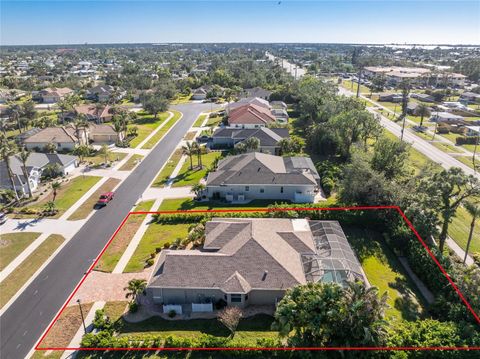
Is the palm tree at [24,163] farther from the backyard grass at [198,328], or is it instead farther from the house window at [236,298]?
the house window at [236,298]

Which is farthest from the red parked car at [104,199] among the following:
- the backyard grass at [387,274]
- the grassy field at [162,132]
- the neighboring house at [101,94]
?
the neighboring house at [101,94]

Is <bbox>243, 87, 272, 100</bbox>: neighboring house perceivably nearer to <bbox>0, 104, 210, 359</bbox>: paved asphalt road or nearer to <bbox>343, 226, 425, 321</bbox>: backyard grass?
<bbox>0, 104, 210, 359</bbox>: paved asphalt road

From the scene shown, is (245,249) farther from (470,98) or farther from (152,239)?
(470,98)

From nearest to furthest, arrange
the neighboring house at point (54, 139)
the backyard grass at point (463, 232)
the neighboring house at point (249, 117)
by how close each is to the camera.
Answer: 1. the backyard grass at point (463, 232)
2. the neighboring house at point (54, 139)
3. the neighboring house at point (249, 117)

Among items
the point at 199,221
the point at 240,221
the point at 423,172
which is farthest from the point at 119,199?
the point at 423,172

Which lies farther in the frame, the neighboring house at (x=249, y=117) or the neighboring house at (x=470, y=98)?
the neighboring house at (x=470, y=98)

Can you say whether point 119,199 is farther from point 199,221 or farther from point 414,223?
point 414,223
